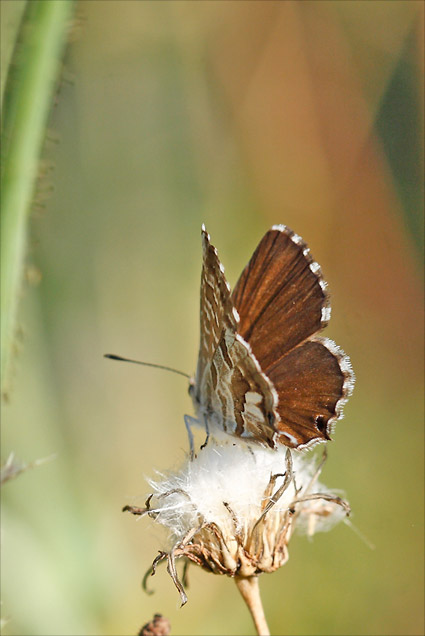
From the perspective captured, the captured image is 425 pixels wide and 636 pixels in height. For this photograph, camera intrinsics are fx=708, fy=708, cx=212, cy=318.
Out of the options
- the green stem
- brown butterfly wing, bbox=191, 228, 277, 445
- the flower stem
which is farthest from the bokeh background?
the green stem

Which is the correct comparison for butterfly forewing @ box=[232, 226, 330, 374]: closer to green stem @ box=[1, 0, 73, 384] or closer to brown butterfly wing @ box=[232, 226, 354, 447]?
brown butterfly wing @ box=[232, 226, 354, 447]

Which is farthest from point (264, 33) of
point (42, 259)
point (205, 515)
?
point (205, 515)

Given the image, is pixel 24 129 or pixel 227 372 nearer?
pixel 24 129

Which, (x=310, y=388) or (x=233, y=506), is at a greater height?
(x=310, y=388)

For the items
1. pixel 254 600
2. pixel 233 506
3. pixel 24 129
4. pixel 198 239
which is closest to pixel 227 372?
pixel 233 506

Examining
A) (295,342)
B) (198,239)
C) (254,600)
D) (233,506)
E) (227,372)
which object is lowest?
(254,600)

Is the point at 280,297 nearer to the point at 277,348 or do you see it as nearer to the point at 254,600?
the point at 277,348
